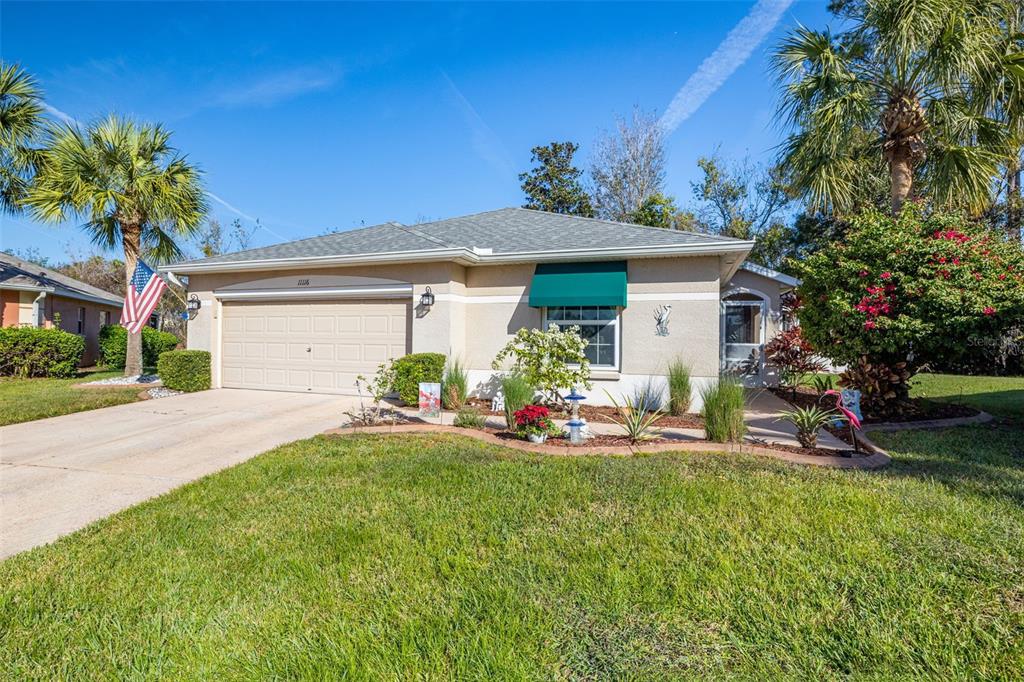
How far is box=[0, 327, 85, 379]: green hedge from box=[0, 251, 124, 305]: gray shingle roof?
363 centimetres

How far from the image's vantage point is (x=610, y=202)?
2942cm

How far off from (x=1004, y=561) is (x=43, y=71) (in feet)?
85.6

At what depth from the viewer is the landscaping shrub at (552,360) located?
9008 millimetres

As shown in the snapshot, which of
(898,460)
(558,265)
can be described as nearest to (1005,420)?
(898,460)

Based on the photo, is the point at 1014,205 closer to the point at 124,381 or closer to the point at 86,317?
the point at 124,381

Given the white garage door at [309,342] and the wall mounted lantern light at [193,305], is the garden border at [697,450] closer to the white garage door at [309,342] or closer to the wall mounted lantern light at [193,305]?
the white garage door at [309,342]

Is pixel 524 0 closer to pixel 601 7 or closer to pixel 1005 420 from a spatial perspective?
pixel 601 7

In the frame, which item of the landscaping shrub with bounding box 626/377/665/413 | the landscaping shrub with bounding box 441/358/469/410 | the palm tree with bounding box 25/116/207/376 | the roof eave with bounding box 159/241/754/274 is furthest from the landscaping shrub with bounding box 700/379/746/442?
the palm tree with bounding box 25/116/207/376

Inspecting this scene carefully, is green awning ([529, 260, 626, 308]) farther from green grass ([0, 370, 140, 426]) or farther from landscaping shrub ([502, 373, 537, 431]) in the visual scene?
green grass ([0, 370, 140, 426])

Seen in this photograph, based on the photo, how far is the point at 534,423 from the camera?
24.1 ft

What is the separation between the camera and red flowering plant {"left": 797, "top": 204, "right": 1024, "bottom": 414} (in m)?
8.00

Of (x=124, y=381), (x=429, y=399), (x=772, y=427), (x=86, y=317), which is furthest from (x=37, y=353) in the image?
(x=772, y=427)

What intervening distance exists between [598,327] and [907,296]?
5.68 m

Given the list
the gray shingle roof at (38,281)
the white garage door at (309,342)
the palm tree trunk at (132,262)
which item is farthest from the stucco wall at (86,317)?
the white garage door at (309,342)
